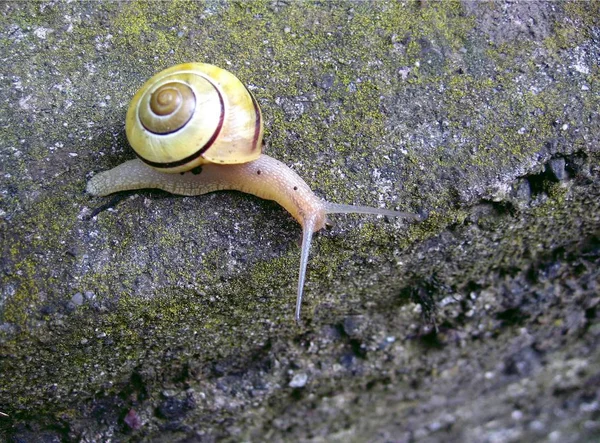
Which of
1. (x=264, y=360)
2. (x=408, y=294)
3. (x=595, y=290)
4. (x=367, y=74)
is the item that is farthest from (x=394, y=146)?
(x=595, y=290)

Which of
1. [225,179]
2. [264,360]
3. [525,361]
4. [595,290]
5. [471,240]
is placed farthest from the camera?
[525,361]

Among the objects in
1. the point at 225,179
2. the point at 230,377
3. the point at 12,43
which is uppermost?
the point at 12,43

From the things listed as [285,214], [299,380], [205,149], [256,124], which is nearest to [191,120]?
[205,149]

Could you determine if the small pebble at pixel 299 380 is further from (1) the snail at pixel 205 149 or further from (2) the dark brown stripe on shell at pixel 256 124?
(2) the dark brown stripe on shell at pixel 256 124

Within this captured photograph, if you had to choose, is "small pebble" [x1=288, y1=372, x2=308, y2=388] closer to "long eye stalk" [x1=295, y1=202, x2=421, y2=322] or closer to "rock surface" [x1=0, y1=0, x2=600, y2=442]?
"rock surface" [x1=0, y1=0, x2=600, y2=442]

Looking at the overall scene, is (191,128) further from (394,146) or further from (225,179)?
(394,146)

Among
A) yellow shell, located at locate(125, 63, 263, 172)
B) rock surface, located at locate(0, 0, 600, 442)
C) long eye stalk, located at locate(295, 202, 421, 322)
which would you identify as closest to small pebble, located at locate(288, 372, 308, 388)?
rock surface, located at locate(0, 0, 600, 442)
